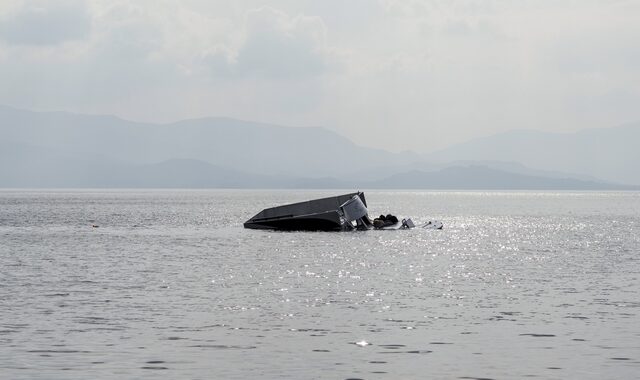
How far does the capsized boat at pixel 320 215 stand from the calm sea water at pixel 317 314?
31.5m

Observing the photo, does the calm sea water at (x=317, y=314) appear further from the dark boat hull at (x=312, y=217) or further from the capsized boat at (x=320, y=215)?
the capsized boat at (x=320, y=215)

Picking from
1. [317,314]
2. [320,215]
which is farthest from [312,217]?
[317,314]

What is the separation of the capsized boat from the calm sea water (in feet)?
103

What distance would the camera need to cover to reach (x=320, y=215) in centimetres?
11525

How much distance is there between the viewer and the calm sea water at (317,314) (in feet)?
96.8

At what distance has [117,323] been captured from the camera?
37688 millimetres

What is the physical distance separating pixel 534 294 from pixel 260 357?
23538 mm

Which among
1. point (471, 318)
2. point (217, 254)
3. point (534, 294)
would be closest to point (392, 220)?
point (217, 254)

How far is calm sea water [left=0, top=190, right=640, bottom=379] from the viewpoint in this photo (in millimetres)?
29516

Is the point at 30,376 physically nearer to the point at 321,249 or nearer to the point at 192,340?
the point at 192,340

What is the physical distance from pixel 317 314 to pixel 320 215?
74009 mm

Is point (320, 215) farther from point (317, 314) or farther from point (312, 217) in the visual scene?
point (317, 314)

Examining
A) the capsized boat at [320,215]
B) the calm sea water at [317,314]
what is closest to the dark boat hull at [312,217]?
the capsized boat at [320,215]

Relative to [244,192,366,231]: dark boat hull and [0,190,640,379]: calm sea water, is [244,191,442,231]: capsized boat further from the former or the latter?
[0,190,640,379]: calm sea water
